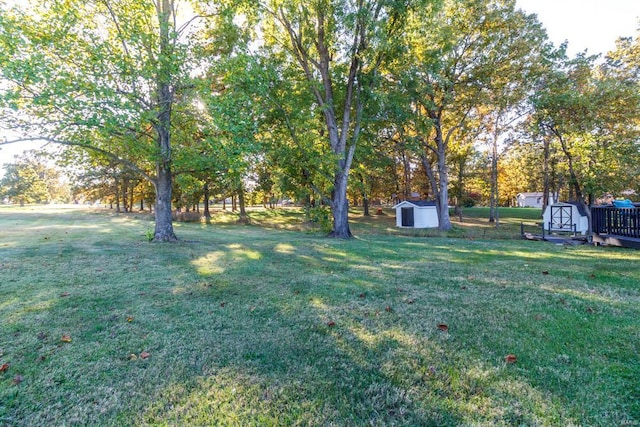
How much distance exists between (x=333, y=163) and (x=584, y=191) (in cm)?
1306

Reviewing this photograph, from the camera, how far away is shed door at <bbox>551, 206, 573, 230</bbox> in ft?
69.9

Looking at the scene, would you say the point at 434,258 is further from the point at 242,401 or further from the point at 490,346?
the point at 242,401

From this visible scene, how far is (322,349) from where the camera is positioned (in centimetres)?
299

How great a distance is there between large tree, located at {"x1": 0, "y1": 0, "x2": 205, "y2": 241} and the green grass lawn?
4.14 metres

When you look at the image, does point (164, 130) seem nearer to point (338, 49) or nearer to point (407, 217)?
point (338, 49)

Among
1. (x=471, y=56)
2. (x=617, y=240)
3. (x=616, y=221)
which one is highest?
(x=471, y=56)

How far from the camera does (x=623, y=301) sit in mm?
4164

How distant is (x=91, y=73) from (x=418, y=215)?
22.9m

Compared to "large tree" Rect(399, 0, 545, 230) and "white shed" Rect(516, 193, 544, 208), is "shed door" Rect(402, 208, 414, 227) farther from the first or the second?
"white shed" Rect(516, 193, 544, 208)

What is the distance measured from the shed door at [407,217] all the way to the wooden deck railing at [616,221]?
14.1 m

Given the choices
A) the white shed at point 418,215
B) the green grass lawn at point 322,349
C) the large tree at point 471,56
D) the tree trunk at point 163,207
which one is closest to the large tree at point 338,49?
the large tree at point 471,56

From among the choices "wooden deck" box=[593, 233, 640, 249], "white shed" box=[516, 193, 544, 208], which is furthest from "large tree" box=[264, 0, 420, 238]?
"white shed" box=[516, 193, 544, 208]

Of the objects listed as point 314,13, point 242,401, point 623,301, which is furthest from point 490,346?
point 314,13

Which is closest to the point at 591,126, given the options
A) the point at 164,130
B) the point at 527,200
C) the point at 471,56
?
the point at 471,56
